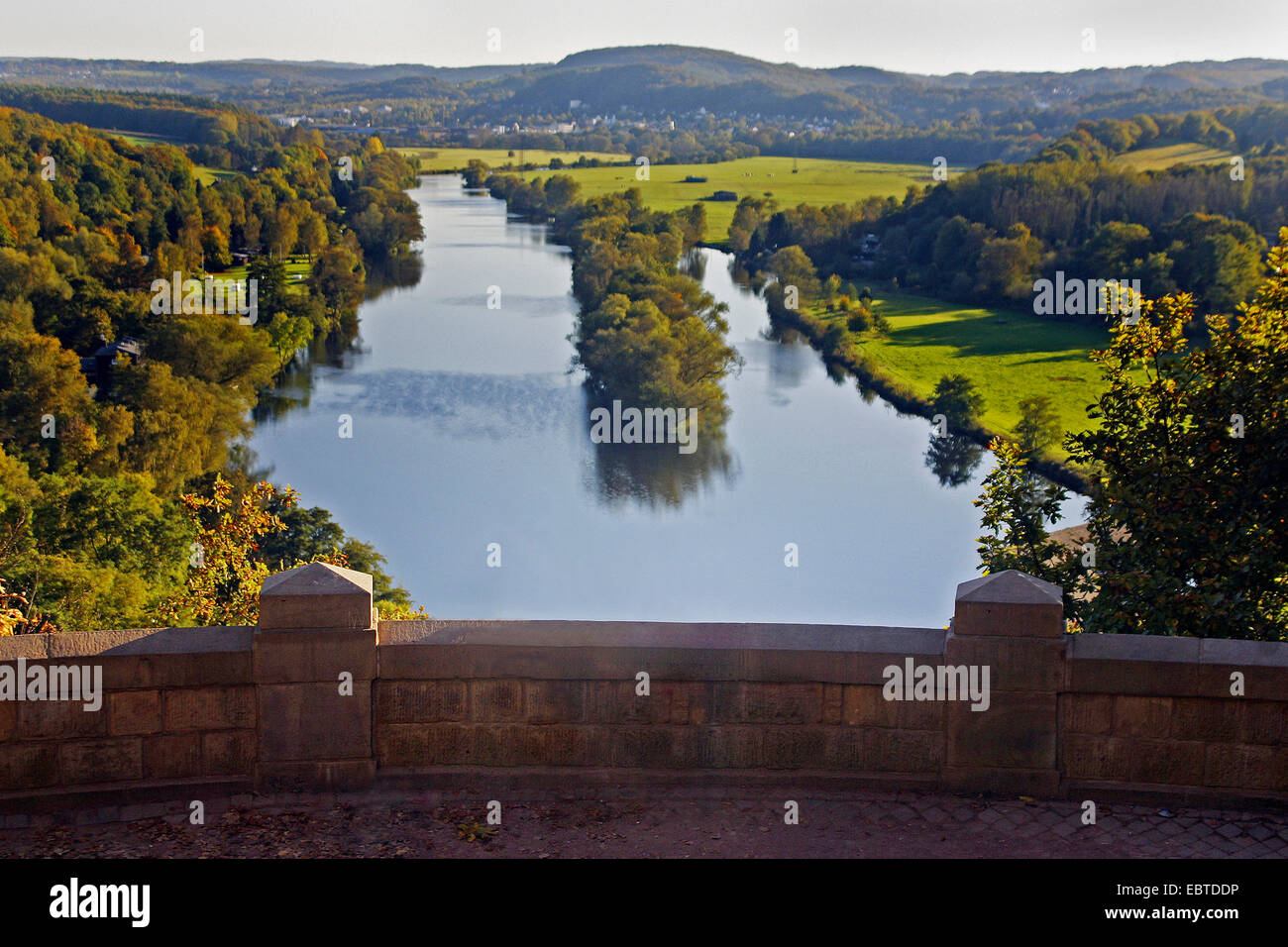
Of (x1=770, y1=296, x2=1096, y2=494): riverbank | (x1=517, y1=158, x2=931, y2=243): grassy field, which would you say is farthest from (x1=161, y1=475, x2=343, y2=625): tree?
(x1=517, y1=158, x2=931, y2=243): grassy field

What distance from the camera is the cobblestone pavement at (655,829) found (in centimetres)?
640

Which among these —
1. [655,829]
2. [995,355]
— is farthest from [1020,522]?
[995,355]

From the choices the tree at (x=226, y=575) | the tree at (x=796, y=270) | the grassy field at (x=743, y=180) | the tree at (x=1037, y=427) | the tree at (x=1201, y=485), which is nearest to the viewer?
the tree at (x=1201, y=485)

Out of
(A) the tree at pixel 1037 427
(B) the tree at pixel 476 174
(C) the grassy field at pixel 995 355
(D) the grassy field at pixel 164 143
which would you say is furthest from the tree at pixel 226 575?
(B) the tree at pixel 476 174

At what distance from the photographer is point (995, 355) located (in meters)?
70.8

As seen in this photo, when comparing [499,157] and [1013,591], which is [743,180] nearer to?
[499,157]

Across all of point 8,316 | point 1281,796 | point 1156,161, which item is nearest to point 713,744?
point 1281,796

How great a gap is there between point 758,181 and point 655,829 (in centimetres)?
14614

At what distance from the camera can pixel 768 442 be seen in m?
51.3

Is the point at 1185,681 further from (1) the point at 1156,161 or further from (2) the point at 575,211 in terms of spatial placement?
(1) the point at 1156,161

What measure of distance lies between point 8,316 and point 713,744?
53.4 meters

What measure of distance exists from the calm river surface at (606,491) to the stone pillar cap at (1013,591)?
26308 millimetres

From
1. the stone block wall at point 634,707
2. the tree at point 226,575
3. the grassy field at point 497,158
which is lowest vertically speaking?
the tree at point 226,575

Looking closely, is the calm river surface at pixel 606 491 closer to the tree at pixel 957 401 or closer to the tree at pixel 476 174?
the tree at pixel 957 401
